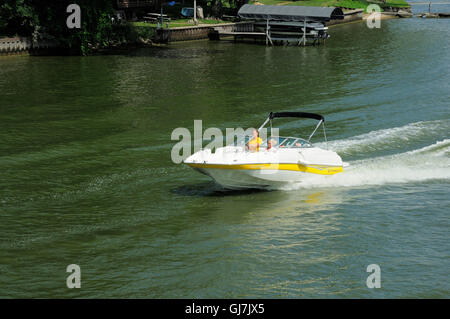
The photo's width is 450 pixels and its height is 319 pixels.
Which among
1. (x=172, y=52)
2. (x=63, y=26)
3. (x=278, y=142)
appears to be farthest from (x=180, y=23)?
(x=278, y=142)

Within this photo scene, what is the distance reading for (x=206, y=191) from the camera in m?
21.2

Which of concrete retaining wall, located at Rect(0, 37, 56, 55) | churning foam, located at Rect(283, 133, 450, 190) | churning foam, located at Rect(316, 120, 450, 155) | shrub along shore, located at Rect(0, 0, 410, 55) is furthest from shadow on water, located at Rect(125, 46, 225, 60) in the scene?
churning foam, located at Rect(283, 133, 450, 190)

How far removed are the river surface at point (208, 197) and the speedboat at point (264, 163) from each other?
598 millimetres

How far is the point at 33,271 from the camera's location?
14891mm

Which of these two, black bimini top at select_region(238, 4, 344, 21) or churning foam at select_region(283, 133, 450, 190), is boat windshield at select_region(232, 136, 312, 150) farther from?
black bimini top at select_region(238, 4, 344, 21)

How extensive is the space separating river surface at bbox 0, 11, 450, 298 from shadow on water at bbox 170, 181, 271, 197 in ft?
0.24

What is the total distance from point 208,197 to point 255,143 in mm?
2550

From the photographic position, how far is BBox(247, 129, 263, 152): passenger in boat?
20.4 metres

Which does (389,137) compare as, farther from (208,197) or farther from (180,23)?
(180,23)

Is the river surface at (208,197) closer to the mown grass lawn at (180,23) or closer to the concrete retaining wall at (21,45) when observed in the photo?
the concrete retaining wall at (21,45)

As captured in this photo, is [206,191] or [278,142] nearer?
[278,142]

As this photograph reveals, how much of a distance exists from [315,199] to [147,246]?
7.08 meters

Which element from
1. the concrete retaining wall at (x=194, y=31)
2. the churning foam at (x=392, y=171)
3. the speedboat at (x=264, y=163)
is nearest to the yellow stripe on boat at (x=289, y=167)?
the speedboat at (x=264, y=163)

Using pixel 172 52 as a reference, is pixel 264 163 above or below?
below
